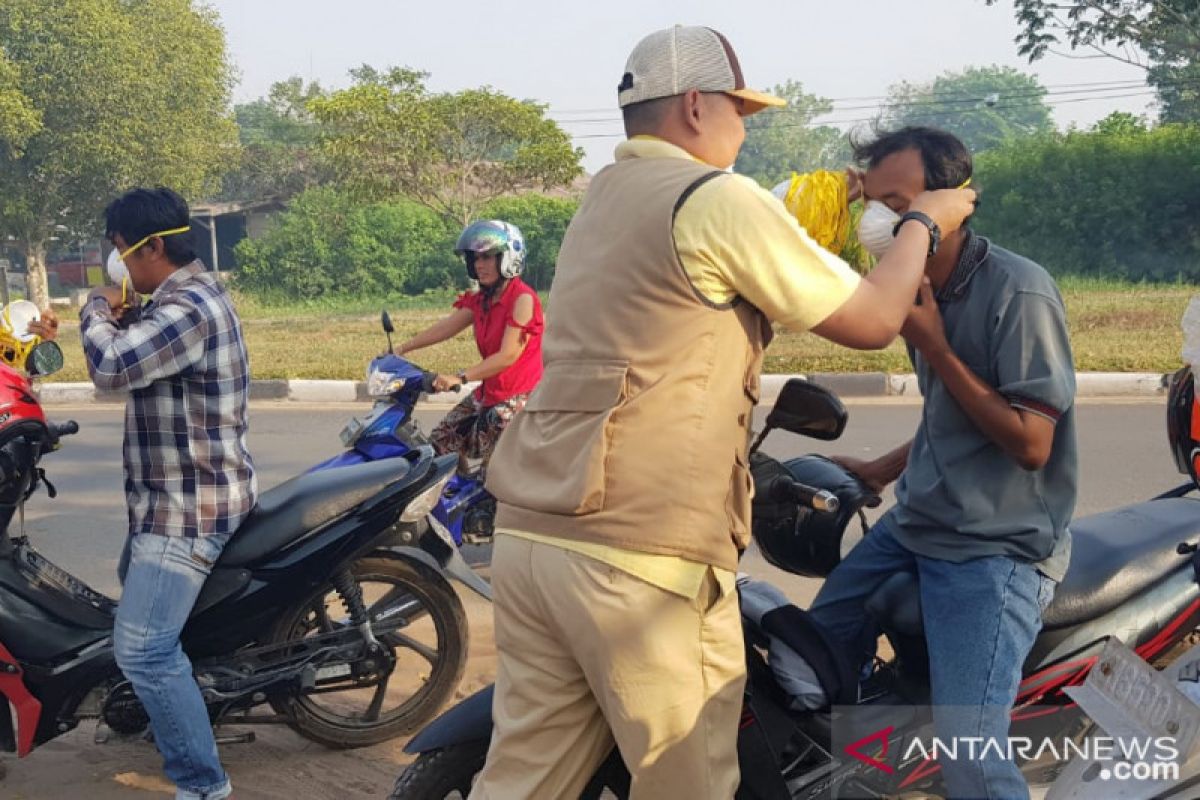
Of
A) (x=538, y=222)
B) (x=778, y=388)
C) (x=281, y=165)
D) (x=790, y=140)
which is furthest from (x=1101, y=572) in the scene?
(x=790, y=140)

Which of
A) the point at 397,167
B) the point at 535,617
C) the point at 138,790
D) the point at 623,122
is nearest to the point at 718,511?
the point at 535,617

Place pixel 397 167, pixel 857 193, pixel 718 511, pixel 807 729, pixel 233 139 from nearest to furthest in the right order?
pixel 718 511 → pixel 857 193 → pixel 807 729 → pixel 397 167 → pixel 233 139

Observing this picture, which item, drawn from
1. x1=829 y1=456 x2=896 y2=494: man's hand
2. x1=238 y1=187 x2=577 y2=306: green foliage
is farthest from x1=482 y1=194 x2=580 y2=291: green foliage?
x1=829 y1=456 x2=896 y2=494: man's hand

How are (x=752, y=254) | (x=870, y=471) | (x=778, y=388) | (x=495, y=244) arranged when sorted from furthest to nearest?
(x=778, y=388), (x=495, y=244), (x=870, y=471), (x=752, y=254)

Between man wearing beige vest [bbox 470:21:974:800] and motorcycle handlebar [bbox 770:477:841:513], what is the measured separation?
40 centimetres

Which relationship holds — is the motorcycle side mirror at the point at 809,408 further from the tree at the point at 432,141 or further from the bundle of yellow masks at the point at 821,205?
the tree at the point at 432,141

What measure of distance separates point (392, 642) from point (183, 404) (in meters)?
0.98

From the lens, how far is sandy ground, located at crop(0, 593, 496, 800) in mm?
3369

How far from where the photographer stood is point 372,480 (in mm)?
3525

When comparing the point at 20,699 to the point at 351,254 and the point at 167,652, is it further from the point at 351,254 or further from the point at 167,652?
the point at 351,254

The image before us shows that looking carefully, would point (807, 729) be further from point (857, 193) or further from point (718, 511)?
point (857, 193)

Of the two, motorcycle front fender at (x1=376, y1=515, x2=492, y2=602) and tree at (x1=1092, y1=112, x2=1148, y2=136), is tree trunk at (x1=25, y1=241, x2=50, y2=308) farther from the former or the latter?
motorcycle front fender at (x1=376, y1=515, x2=492, y2=602)

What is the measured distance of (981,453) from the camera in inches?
88.7

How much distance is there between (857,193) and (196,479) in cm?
176
